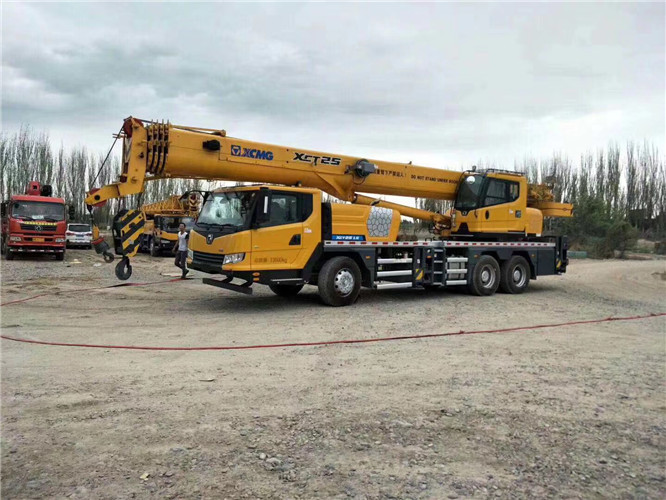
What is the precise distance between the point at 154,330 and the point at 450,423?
17.4ft

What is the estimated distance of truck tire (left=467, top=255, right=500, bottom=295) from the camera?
1320cm

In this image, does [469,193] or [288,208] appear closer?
[288,208]

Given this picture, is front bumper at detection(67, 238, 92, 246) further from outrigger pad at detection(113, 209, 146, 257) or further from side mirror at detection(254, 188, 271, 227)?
side mirror at detection(254, 188, 271, 227)

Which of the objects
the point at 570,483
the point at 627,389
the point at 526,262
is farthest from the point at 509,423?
the point at 526,262

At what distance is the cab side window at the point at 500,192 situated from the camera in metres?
Result: 13.6

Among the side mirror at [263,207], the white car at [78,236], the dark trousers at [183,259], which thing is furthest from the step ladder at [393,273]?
the white car at [78,236]

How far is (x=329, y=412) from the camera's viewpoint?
4.59 meters

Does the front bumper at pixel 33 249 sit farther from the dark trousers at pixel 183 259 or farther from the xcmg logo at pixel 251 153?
the xcmg logo at pixel 251 153

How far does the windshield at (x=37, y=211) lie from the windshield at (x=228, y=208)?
1395 centimetres

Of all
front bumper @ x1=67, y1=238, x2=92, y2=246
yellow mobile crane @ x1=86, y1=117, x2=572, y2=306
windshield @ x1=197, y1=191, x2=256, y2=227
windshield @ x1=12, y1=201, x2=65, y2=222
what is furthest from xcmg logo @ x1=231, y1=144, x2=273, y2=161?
front bumper @ x1=67, y1=238, x2=92, y2=246

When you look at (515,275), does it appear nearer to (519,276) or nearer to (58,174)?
(519,276)

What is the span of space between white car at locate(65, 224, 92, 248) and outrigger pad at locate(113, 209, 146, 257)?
22.9m

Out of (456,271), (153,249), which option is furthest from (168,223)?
(456,271)

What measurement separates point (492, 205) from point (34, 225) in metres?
17.9
